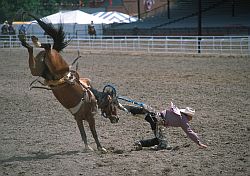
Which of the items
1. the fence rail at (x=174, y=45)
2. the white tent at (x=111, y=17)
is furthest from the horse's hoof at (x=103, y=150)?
the white tent at (x=111, y=17)

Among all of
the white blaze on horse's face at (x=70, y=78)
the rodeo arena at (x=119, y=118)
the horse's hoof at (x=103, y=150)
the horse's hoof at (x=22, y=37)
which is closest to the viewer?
the rodeo arena at (x=119, y=118)

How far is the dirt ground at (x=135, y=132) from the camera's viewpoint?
5.98 meters

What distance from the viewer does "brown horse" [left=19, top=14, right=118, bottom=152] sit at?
658 centimetres

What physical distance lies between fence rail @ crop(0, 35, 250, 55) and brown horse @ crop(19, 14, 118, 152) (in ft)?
45.6

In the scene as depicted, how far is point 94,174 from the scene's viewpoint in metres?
5.66

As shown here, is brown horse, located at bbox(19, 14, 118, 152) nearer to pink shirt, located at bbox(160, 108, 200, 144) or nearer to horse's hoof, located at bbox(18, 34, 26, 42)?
horse's hoof, located at bbox(18, 34, 26, 42)

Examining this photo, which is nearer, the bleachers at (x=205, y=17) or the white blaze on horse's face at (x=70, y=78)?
the white blaze on horse's face at (x=70, y=78)

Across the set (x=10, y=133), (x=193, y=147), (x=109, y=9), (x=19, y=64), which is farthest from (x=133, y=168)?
(x=109, y=9)

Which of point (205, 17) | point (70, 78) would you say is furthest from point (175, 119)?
point (205, 17)

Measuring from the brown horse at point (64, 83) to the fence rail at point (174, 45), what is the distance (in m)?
13.9

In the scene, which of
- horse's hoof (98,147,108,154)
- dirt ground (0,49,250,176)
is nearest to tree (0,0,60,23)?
dirt ground (0,49,250,176)

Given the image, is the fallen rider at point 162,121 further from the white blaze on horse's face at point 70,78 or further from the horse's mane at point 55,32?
the horse's mane at point 55,32

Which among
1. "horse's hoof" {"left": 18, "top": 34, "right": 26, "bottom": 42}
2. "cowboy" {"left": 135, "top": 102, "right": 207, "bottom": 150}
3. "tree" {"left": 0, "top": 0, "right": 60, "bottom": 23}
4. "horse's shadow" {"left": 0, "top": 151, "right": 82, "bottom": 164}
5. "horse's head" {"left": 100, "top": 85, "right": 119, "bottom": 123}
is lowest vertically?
"horse's shadow" {"left": 0, "top": 151, "right": 82, "bottom": 164}

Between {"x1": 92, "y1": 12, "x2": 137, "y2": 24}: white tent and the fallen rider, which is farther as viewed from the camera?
{"x1": 92, "y1": 12, "x2": 137, "y2": 24}: white tent
